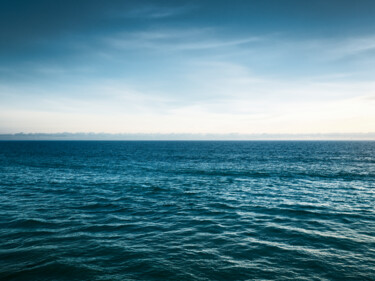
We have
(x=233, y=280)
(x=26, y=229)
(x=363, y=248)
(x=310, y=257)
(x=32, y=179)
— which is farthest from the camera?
(x=32, y=179)

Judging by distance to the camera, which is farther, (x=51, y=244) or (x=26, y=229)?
(x=26, y=229)

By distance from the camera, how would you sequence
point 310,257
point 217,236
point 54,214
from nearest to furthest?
point 310,257, point 217,236, point 54,214

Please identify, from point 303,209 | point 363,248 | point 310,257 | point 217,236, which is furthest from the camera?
point 303,209

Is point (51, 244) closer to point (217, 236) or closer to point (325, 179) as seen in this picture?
point (217, 236)

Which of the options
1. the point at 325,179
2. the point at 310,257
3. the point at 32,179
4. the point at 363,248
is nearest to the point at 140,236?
the point at 310,257

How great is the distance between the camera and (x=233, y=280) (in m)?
11.3

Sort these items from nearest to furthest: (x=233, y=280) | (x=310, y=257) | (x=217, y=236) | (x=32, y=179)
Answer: (x=233, y=280)
(x=310, y=257)
(x=217, y=236)
(x=32, y=179)

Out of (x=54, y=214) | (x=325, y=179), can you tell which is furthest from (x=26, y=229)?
(x=325, y=179)

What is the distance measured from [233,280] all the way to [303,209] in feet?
48.8

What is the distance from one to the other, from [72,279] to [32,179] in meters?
35.1

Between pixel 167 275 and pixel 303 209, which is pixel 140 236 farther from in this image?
pixel 303 209

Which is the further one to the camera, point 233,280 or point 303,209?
point 303,209

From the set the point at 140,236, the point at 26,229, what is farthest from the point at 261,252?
the point at 26,229

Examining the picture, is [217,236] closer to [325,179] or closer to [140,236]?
[140,236]
